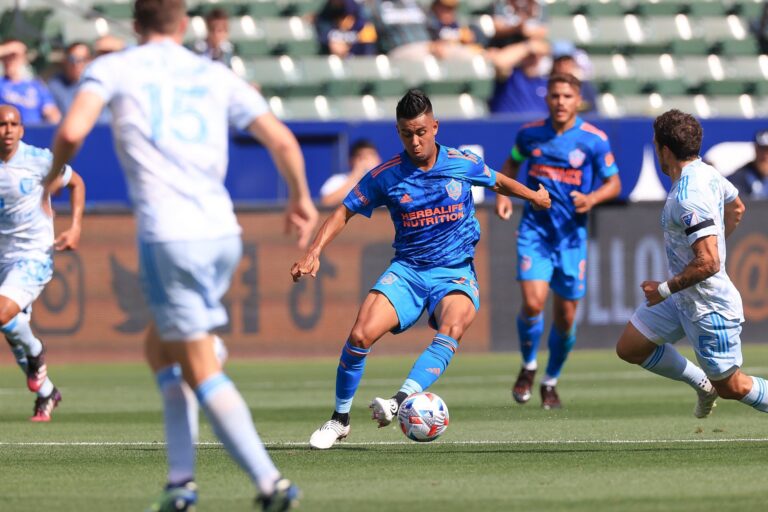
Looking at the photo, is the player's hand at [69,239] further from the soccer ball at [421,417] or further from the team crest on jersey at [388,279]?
the soccer ball at [421,417]

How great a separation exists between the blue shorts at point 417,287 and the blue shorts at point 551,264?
2668 millimetres

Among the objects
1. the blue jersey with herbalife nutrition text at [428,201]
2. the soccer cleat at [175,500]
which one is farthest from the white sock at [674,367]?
the soccer cleat at [175,500]

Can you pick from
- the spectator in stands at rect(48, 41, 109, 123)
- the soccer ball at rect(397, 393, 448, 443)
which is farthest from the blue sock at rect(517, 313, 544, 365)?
the spectator in stands at rect(48, 41, 109, 123)

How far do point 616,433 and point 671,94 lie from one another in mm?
14132

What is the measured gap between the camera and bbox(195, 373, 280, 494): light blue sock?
19.4 feet

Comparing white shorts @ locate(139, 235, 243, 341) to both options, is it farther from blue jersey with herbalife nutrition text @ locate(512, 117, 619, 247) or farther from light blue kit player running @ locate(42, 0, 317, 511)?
blue jersey with herbalife nutrition text @ locate(512, 117, 619, 247)

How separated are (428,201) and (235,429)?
12.5 ft

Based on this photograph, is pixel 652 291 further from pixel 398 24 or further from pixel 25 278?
pixel 398 24

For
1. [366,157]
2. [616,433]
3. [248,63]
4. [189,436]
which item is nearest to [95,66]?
[189,436]

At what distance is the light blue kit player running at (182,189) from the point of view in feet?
19.7

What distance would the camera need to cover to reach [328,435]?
9164mm

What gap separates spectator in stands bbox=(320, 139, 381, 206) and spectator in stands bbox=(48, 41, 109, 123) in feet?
9.69

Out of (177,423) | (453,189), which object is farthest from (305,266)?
(177,423)

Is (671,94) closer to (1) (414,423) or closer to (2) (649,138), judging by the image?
(2) (649,138)
